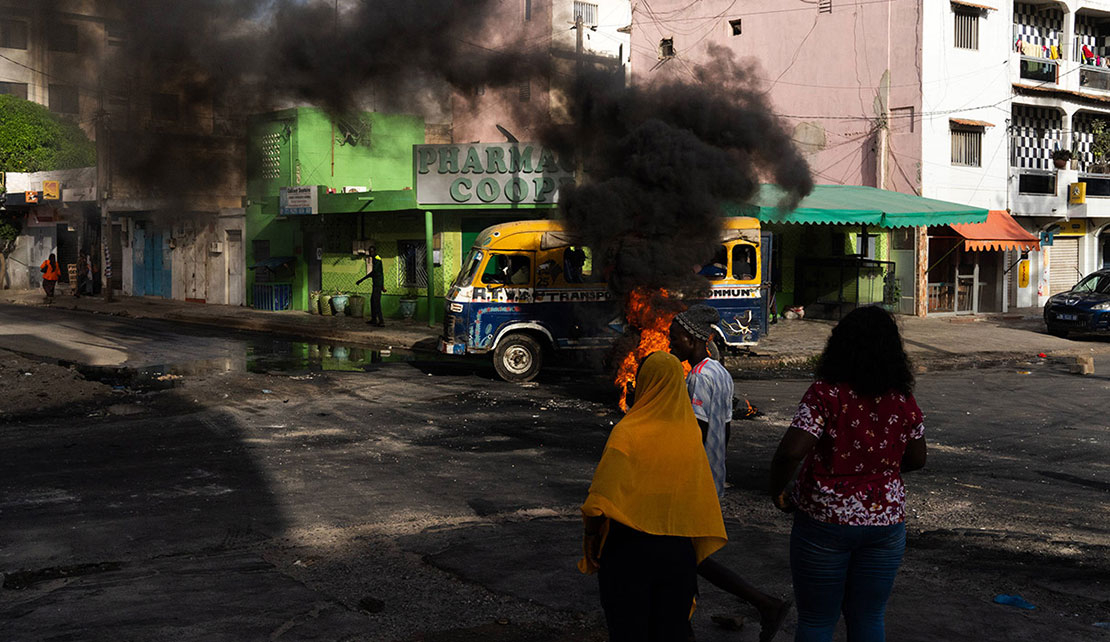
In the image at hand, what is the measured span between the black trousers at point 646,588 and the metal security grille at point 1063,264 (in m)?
30.8

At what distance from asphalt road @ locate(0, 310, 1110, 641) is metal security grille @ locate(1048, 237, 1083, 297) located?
777 inches

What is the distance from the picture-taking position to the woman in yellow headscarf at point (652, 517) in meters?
3.64

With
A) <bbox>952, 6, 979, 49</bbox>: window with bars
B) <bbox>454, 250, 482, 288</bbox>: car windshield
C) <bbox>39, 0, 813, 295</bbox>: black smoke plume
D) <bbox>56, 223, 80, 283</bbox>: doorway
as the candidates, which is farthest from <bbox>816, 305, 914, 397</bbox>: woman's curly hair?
<bbox>56, 223, 80, 283</bbox>: doorway

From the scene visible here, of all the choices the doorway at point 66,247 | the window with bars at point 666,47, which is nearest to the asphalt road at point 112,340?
the doorway at point 66,247

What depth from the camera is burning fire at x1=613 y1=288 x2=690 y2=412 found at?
480 inches

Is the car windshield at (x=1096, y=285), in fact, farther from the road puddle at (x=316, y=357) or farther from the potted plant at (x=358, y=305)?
the potted plant at (x=358, y=305)

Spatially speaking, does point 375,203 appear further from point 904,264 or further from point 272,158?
point 904,264

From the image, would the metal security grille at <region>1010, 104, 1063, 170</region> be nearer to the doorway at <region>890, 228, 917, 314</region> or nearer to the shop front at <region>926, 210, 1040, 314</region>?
the shop front at <region>926, 210, 1040, 314</region>

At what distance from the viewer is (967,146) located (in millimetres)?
27391

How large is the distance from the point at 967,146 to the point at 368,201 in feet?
54.8

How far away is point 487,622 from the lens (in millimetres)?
5234

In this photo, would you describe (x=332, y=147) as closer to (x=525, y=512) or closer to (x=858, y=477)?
(x=525, y=512)

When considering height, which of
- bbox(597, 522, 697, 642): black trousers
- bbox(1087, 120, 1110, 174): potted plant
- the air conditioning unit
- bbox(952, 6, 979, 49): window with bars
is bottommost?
bbox(597, 522, 697, 642): black trousers

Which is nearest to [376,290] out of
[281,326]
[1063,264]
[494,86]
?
[281,326]
